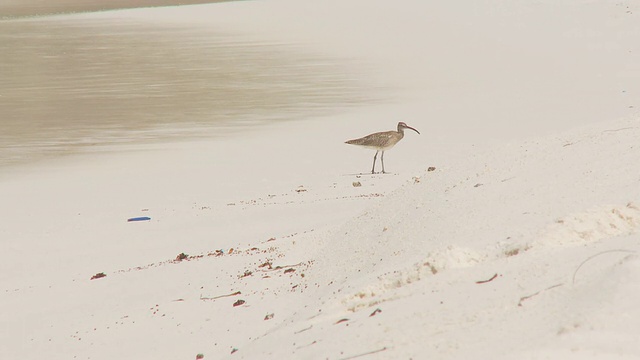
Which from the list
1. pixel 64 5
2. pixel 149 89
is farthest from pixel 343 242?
pixel 64 5

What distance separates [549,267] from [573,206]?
1046mm

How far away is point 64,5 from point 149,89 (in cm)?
3521

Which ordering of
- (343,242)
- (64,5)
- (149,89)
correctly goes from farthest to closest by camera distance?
(64,5) < (149,89) < (343,242)

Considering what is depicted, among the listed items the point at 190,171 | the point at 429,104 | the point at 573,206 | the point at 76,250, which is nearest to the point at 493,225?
the point at 573,206

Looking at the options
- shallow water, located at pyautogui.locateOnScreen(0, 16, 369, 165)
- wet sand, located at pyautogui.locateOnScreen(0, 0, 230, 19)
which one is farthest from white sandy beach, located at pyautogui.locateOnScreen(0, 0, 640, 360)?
wet sand, located at pyautogui.locateOnScreen(0, 0, 230, 19)

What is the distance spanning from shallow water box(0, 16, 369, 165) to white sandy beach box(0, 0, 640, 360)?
1363 mm

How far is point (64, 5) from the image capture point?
56562mm

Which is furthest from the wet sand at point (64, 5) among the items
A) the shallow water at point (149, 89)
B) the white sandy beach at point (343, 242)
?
the white sandy beach at point (343, 242)

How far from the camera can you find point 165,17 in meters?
45.2

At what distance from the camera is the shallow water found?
18.4 m

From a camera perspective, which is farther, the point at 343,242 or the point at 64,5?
the point at 64,5

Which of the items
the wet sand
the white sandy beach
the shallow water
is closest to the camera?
the white sandy beach

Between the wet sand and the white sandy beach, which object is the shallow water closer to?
the white sandy beach

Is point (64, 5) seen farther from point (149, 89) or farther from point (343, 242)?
point (343, 242)
